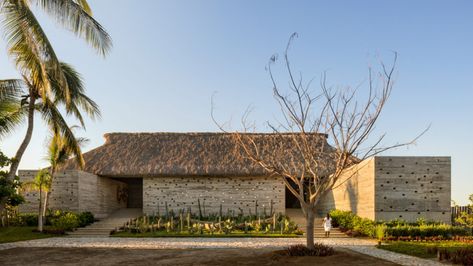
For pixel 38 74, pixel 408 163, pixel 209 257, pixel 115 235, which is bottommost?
pixel 115 235

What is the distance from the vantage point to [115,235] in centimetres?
1839

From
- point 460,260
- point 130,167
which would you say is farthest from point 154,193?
point 460,260

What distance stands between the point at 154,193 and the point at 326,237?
10.9m

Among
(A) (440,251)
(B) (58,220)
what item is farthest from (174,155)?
(A) (440,251)

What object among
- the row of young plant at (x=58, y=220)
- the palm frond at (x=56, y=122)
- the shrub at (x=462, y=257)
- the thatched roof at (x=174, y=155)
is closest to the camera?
the shrub at (x=462, y=257)

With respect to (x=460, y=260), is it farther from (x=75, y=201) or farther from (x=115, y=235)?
(x=75, y=201)

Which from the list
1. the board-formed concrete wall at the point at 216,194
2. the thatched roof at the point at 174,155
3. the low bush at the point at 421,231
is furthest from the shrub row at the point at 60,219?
the low bush at the point at 421,231

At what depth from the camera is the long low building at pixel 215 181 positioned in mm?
16734

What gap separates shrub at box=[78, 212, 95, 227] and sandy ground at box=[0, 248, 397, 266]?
7249 millimetres

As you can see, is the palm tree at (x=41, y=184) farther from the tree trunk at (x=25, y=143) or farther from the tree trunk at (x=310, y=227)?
the tree trunk at (x=310, y=227)

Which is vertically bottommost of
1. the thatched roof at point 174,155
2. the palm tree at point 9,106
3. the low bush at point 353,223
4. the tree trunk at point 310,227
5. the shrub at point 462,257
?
the low bush at point 353,223

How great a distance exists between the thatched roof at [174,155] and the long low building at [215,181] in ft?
0.19

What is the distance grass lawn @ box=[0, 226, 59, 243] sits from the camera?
16711mm

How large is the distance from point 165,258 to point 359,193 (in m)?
11.2
